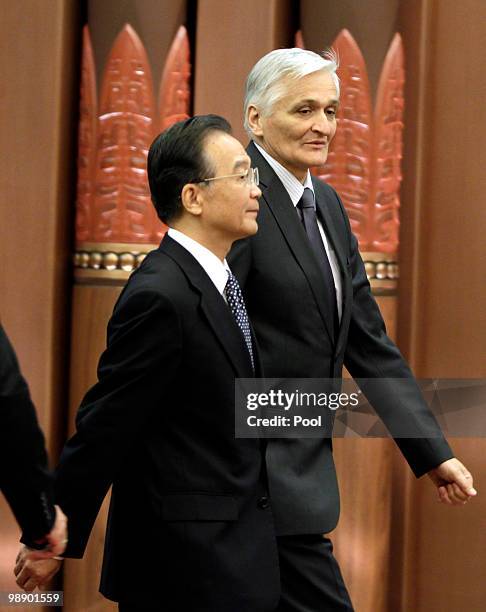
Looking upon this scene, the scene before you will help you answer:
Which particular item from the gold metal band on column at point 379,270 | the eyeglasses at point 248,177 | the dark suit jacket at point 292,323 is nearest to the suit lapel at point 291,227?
the dark suit jacket at point 292,323

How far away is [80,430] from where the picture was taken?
1.50 metres

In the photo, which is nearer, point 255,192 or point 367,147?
point 255,192

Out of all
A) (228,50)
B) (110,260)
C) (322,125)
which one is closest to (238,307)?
(322,125)

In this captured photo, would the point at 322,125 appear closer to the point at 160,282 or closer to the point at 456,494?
the point at 160,282

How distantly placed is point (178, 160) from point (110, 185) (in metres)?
0.72

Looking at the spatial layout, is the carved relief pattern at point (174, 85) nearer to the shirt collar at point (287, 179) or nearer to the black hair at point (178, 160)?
the shirt collar at point (287, 179)

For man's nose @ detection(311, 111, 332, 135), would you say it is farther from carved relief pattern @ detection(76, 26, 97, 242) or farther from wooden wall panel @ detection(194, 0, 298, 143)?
carved relief pattern @ detection(76, 26, 97, 242)

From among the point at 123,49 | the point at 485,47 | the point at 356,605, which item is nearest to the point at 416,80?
the point at 485,47

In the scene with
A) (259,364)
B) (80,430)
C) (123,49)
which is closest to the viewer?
(80,430)

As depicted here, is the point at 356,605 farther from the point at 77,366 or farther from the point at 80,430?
the point at 80,430

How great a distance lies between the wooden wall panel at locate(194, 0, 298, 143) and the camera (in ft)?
7.54

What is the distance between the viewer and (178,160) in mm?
1585

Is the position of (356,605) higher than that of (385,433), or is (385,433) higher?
(385,433)

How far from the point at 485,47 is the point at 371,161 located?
0.33 metres
